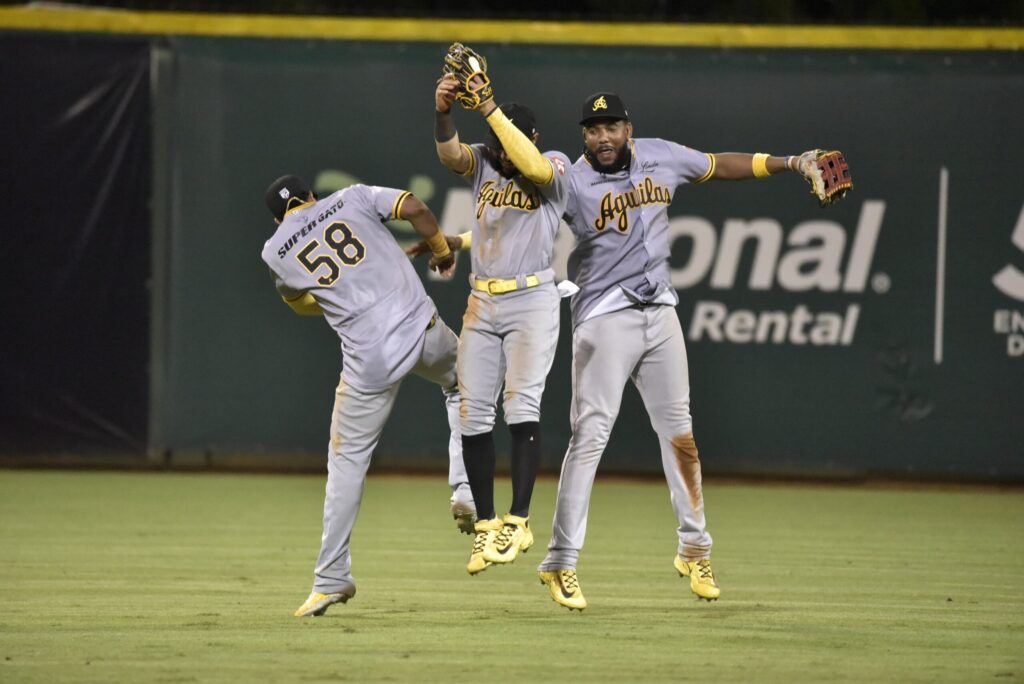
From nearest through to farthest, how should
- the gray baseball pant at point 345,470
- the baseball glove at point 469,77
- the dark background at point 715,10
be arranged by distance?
1. the baseball glove at point 469,77
2. the gray baseball pant at point 345,470
3. the dark background at point 715,10

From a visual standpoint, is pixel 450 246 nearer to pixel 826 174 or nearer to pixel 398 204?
pixel 398 204

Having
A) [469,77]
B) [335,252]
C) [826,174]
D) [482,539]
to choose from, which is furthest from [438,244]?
[826,174]

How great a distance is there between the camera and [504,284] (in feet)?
24.4

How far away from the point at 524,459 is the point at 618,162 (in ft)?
4.91

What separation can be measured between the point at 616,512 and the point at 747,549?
1864 mm

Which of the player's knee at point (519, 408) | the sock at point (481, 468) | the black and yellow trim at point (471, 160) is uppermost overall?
the black and yellow trim at point (471, 160)

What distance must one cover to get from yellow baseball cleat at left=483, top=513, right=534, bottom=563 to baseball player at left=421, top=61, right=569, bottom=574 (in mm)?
74

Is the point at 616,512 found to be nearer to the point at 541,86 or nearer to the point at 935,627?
the point at 541,86

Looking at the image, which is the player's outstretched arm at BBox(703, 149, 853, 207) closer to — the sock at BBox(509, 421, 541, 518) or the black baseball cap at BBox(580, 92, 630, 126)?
the black baseball cap at BBox(580, 92, 630, 126)

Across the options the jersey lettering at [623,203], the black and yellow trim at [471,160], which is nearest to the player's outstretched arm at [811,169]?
the jersey lettering at [623,203]

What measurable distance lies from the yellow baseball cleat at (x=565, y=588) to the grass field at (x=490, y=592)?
117 millimetres

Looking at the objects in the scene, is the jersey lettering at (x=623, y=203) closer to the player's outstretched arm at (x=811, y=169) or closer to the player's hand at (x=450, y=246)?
the player's outstretched arm at (x=811, y=169)

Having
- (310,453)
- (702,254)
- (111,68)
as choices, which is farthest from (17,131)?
(702,254)

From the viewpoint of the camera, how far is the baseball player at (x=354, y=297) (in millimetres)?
7375
